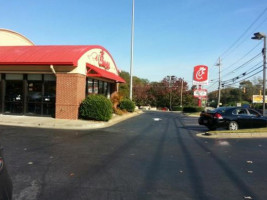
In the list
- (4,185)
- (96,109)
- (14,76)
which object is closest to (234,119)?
(96,109)

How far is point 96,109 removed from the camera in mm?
16312

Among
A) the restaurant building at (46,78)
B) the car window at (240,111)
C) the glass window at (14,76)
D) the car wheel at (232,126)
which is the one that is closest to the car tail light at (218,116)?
the car wheel at (232,126)

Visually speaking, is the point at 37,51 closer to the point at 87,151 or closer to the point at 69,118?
the point at 69,118

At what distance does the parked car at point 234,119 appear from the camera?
14188mm

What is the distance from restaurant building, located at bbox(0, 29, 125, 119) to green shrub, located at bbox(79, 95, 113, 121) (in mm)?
542

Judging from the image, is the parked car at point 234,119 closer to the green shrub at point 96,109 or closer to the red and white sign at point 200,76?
the green shrub at point 96,109

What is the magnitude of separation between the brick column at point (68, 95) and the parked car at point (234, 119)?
7.75m

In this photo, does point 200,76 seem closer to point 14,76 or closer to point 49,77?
point 49,77

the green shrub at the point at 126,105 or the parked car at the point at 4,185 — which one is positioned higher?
the green shrub at the point at 126,105

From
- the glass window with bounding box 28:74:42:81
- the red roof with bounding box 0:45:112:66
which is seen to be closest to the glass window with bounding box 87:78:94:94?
the red roof with bounding box 0:45:112:66

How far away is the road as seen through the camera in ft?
15.6

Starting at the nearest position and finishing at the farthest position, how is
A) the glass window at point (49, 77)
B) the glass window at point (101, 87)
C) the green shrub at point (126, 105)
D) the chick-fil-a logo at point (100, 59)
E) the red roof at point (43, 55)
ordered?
the red roof at point (43, 55) → the glass window at point (49, 77) → the chick-fil-a logo at point (100, 59) → the glass window at point (101, 87) → the green shrub at point (126, 105)

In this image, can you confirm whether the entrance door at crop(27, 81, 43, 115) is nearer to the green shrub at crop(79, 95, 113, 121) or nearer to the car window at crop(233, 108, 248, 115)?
the green shrub at crop(79, 95, 113, 121)

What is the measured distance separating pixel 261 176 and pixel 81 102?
12.7m
